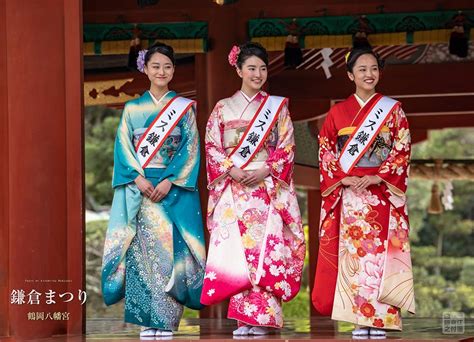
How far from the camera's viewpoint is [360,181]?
25.0ft

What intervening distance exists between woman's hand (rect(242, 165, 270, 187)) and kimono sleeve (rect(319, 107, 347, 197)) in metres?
0.38

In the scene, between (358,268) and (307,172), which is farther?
(307,172)

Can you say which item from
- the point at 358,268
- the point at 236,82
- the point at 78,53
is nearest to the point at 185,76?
the point at 236,82

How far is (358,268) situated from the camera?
762 cm

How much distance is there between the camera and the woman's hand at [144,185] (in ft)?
25.4

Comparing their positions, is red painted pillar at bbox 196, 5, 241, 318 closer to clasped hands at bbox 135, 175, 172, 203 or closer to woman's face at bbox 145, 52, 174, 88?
woman's face at bbox 145, 52, 174, 88

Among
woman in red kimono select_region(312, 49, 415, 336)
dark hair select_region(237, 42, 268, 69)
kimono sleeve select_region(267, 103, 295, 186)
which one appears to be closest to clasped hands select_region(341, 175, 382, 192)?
woman in red kimono select_region(312, 49, 415, 336)

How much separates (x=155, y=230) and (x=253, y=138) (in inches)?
34.8

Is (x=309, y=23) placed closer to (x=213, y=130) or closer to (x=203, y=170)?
(x=203, y=170)

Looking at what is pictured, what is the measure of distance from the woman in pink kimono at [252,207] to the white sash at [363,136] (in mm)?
397

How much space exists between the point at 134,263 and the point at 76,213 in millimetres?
560

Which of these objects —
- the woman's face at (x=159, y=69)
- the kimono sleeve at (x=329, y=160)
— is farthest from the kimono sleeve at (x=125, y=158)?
the kimono sleeve at (x=329, y=160)

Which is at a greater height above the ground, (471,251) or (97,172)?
(97,172)

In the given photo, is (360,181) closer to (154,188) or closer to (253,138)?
(253,138)
